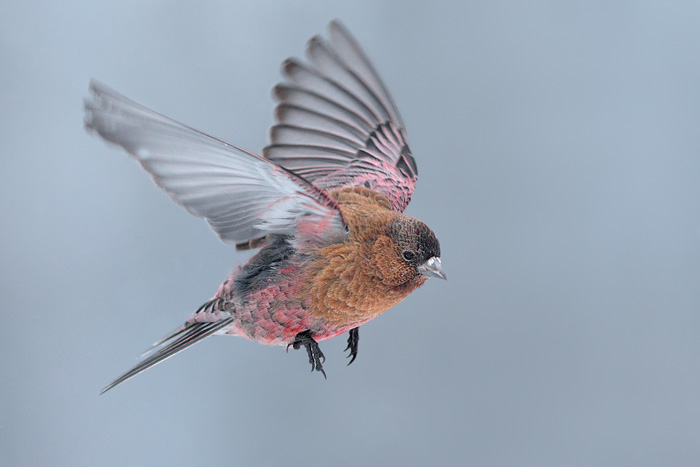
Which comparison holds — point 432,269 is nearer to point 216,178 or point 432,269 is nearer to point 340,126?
point 216,178

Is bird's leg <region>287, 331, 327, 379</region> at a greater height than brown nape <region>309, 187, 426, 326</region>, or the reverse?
brown nape <region>309, 187, 426, 326</region>

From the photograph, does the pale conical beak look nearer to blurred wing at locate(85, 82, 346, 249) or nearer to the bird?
the bird

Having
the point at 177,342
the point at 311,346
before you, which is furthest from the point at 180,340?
the point at 311,346

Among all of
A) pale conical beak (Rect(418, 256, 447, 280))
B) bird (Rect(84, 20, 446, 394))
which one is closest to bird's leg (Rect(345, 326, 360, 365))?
bird (Rect(84, 20, 446, 394))

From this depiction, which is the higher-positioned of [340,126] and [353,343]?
[340,126]

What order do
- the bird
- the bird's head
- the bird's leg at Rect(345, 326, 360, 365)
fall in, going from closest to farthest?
the bird → the bird's head → the bird's leg at Rect(345, 326, 360, 365)

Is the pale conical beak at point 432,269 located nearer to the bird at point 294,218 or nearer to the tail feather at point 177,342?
the bird at point 294,218

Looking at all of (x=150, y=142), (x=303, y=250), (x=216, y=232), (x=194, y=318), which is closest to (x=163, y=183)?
(x=150, y=142)
